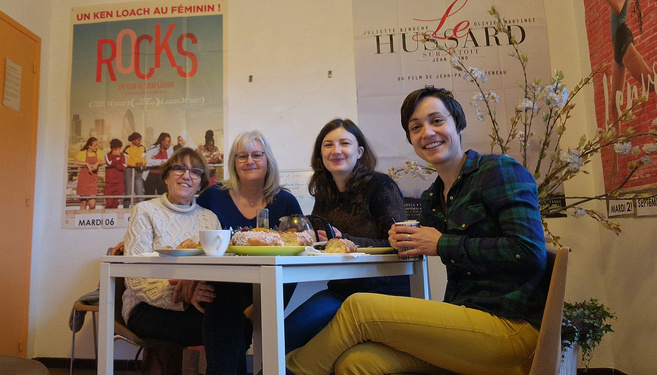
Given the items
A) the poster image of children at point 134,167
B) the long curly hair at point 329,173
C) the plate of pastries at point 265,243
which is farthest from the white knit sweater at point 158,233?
the poster image of children at point 134,167

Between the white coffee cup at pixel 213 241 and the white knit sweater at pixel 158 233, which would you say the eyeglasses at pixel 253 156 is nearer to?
the white knit sweater at pixel 158 233

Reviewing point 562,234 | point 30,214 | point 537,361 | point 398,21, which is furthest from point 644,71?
point 30,214

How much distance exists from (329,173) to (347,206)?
0.66ft

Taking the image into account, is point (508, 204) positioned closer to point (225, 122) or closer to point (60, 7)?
point (225, 122)

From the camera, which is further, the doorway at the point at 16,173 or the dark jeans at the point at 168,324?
the doorway at the point at 16,173

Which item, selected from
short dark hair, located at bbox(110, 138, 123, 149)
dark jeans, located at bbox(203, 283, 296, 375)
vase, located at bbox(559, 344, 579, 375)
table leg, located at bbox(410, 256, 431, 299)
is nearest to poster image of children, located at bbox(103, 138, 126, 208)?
short dark hair, located at bbox(110, 138, 123, 149)

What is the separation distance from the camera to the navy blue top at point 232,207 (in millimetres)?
2004

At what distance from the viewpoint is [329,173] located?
1.93m

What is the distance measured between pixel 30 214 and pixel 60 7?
152 cm

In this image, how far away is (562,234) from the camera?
2.60 meters

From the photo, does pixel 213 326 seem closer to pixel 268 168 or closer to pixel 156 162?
pixel 268 168

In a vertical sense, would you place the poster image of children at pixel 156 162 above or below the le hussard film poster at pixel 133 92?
below

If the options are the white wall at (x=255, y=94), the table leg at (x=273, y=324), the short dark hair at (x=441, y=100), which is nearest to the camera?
the table leg at (x=273, y=324)

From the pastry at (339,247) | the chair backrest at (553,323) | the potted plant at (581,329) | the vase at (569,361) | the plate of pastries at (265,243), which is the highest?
the plate of pastries at (265,243)
